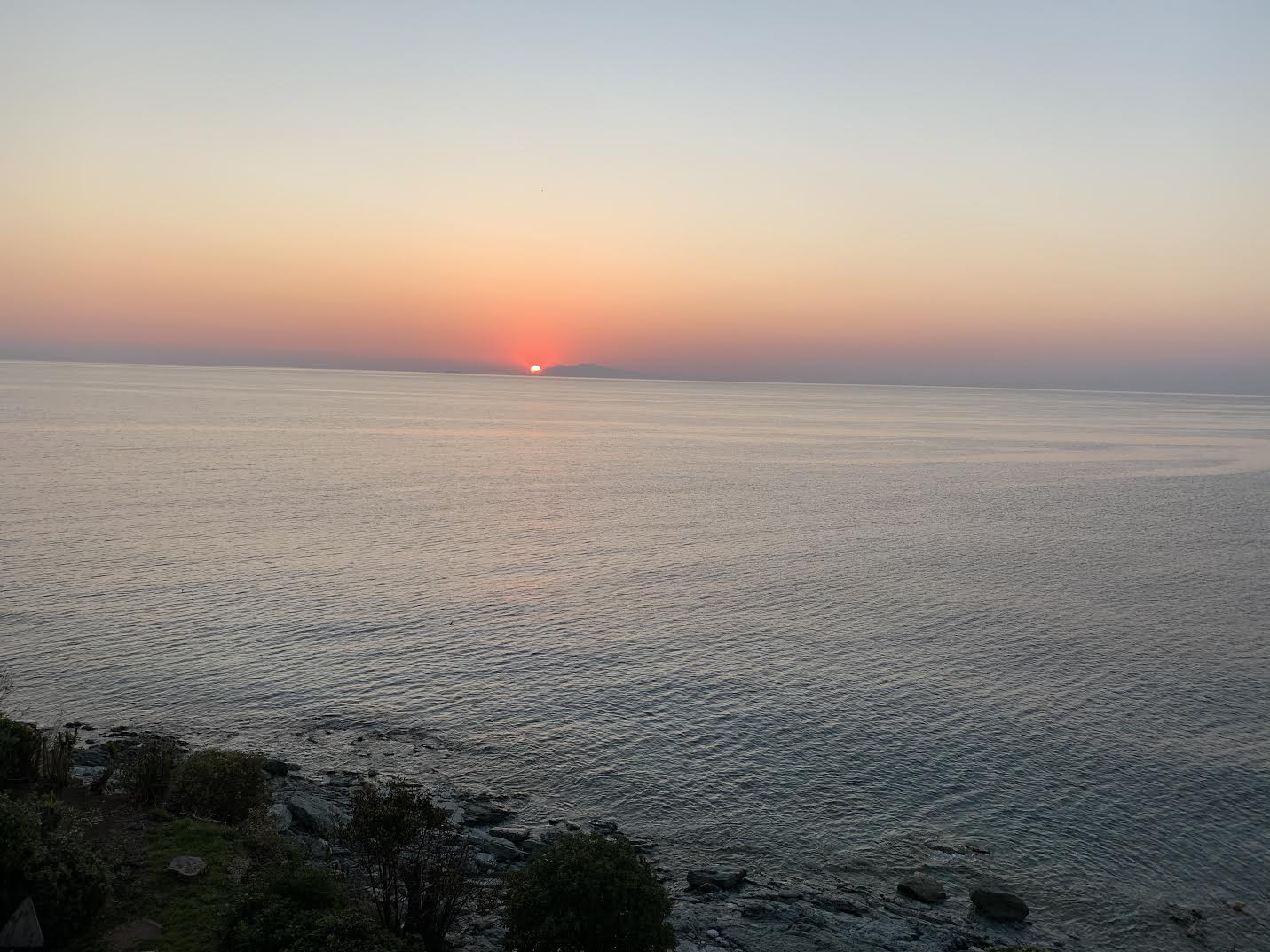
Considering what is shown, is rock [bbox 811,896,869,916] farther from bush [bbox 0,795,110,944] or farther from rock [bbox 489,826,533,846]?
bush [bbox 0,795,110,944]

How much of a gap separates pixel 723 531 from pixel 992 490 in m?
62.7

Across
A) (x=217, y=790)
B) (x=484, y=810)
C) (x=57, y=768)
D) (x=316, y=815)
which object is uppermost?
(x=57, y=768)

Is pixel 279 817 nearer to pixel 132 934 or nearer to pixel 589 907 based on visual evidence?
pixel 132 934

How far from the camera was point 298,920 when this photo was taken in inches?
918

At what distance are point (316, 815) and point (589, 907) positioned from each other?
15855mm

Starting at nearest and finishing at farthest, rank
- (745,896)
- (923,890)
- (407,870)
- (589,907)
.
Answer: (589,907)
(407,870)
(745,896)
(923,890)

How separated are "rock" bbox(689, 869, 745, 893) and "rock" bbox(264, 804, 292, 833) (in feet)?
51.9

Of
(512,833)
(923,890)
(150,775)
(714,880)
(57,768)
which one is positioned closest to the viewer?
(923,890)

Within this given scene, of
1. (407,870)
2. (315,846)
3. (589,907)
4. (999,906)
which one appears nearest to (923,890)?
(999,906)

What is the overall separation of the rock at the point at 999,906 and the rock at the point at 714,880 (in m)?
8.52

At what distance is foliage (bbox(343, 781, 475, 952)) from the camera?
88.4 feet

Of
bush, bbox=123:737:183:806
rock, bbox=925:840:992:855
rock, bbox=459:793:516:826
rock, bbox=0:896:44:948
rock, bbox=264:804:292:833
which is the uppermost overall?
rock, bbox=0:896:44:948

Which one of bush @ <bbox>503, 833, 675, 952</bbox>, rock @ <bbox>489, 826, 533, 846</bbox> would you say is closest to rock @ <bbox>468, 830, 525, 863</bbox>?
rock @ <bbox>489, 826, 533, 846</bbox>

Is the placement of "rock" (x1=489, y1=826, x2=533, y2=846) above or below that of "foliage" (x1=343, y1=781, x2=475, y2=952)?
below
